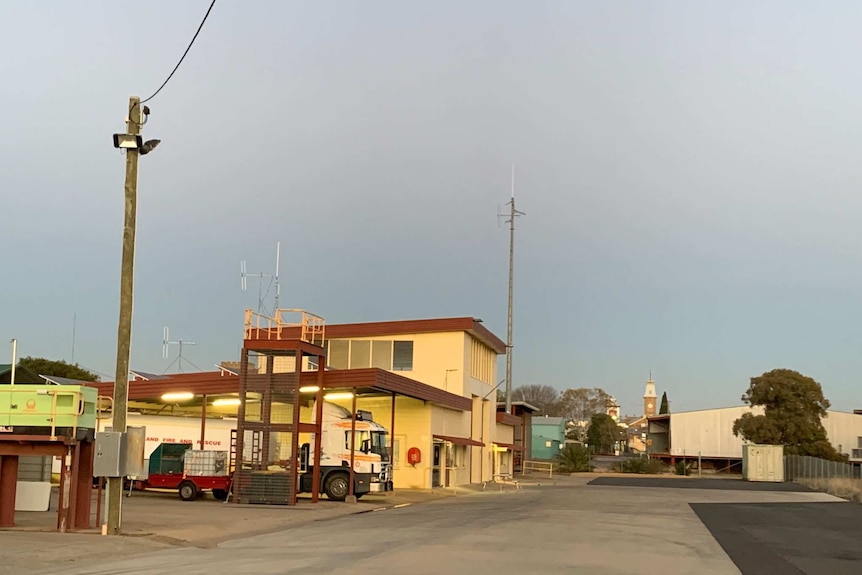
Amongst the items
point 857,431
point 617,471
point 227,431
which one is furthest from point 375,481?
point 857,431

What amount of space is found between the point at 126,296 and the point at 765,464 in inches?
2175

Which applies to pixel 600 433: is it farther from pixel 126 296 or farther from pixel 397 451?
pixel 126 296

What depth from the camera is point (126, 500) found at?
30578 millimetres

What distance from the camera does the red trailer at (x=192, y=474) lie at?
103 feet

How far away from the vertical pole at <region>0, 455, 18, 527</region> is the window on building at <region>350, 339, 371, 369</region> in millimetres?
29357

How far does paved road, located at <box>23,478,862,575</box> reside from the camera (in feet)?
48.2

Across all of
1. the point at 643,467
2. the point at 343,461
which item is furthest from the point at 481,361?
the point at 643,467

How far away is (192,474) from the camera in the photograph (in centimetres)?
3164

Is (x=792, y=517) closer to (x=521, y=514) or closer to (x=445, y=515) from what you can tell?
(x=521, y=514)

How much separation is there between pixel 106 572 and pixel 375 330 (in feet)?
116

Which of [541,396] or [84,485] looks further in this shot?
[541,396]

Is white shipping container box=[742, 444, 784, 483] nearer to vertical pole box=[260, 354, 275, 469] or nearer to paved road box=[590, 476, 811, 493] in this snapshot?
paved road box=[590, 476, 811, 493]

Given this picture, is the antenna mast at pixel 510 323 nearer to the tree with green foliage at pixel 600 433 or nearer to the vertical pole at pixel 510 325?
the vertical pole at pixel 510 325

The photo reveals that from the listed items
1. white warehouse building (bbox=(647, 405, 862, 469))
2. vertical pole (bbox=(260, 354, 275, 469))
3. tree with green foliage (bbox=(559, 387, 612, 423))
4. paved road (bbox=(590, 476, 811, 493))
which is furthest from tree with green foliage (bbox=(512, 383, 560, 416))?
vertical pole (bbox=(260, 354, 275, 469))
